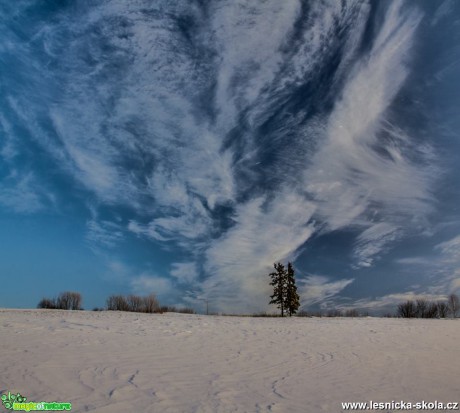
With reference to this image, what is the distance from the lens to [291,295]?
5928 centimetres

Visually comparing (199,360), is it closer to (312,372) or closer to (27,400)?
(312,372)

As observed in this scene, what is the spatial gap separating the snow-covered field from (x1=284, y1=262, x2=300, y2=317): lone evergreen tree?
4291 centimetres

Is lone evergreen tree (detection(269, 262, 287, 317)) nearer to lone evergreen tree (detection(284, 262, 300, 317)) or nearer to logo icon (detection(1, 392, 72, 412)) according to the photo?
lone evergreen tree (detection(284, 262, 300, 317))

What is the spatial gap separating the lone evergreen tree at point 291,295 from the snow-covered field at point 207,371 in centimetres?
4291

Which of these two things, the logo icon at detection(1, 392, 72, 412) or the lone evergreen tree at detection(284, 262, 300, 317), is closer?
the logo icon at detection(1, 392, 72, 412)

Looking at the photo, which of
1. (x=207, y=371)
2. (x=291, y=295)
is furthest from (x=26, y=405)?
(x=291, y=295)

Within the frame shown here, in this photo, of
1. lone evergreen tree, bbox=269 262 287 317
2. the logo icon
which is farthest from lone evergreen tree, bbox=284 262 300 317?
the logo icon

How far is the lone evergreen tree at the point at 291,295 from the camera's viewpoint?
5841 centimetres

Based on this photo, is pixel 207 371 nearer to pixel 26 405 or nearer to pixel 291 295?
pixel 26 405

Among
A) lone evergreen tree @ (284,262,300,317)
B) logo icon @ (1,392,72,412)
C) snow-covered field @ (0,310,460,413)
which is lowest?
logo icon @ (1,392,72,412)

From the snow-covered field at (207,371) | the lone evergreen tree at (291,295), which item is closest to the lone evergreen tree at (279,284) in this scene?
the lone evergreen tree at (291,295)

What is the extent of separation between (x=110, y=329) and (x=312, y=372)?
10.5 meters

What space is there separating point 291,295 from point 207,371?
51630 millimetres

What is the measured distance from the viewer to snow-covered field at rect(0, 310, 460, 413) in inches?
295
